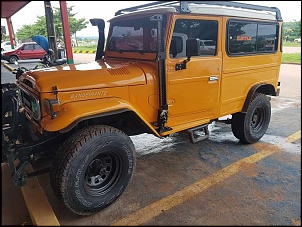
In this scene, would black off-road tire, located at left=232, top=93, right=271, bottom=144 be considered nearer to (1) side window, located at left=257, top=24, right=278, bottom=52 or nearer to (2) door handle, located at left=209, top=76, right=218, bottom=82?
(1) side window, located at left=257, top=24, right=278, bottom=52

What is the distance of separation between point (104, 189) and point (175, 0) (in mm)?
2177

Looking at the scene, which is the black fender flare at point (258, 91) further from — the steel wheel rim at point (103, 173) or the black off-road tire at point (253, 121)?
the steel wheel rim at point (103, 173)

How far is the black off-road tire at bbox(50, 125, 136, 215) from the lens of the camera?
96.8 inches

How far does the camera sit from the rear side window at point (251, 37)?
3707 millimetres

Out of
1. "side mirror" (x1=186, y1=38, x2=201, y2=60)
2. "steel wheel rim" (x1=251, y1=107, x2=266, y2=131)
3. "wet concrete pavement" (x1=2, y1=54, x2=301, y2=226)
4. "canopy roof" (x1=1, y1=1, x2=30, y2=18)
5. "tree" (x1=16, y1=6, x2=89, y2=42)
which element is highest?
"tree" (x1=16, y1=6, x2=89, y2=42)

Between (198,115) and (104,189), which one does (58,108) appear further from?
(198,115)

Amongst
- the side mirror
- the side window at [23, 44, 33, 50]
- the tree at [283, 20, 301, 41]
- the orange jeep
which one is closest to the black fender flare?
the orange jeep

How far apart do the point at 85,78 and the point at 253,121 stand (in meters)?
3.07

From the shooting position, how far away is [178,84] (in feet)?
10.6

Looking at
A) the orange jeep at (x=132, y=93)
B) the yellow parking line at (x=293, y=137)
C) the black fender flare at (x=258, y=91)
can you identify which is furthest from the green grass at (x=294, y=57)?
the yellow parking line at (x=293, y=137)

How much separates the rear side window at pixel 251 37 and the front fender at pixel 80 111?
188cm

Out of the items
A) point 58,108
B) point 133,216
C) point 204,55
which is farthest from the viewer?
point 204,55

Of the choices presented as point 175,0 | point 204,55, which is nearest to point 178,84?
point 204,55

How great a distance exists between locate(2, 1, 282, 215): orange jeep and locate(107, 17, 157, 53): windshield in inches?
0.5
